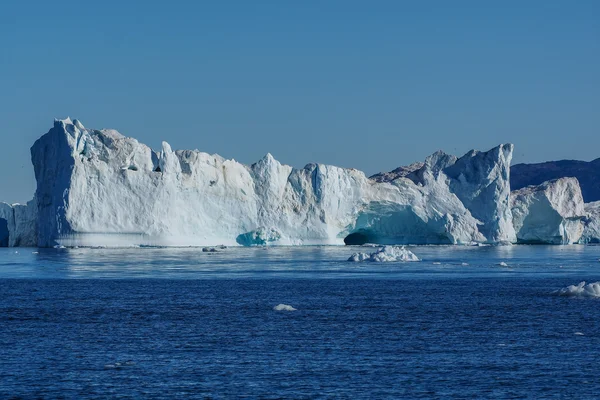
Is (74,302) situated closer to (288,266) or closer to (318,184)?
(288,266)

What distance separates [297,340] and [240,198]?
54.9 meters

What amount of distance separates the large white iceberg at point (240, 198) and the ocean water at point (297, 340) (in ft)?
99.9

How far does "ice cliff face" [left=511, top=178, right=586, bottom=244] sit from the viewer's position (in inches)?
3398

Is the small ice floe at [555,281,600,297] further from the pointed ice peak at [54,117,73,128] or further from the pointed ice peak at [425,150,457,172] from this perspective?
the pointed ice peak at [425,150,457,172]

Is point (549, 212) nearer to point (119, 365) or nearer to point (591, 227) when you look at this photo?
point (591, 227)

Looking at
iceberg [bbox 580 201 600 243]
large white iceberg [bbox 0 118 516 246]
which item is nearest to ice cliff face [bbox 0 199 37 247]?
large white iceberg [bbox 0 118 516 246]

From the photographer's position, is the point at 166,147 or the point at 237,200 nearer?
the point at 166,147

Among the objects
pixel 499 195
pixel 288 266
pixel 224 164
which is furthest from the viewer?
pixel 499 195

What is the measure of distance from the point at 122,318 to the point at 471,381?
36.1ft

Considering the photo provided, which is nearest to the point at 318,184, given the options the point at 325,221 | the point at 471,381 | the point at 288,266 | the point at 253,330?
the point at 325,221

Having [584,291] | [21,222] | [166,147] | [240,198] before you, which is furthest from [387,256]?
[21,222]

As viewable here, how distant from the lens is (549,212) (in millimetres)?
86125

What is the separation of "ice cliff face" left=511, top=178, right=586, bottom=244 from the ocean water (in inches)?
1990

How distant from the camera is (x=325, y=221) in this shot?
77125 millimetres
